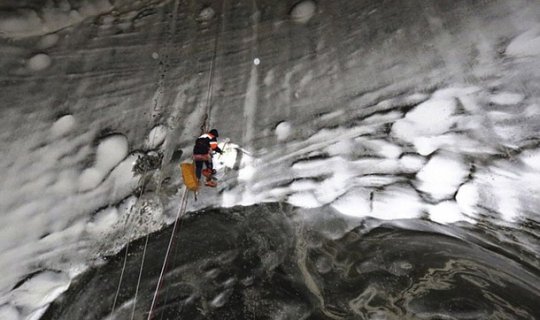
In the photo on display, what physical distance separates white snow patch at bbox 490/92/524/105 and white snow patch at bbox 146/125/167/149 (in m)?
2.37

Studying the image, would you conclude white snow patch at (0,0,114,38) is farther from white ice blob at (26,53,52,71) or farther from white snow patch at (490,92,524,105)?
white snow patch at (490,92,524,105)

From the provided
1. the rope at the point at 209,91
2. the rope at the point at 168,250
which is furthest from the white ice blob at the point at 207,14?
the rope at the point at 168,250

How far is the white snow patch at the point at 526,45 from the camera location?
223cm

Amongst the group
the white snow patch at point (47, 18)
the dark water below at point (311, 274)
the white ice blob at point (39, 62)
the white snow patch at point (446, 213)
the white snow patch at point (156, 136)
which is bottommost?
the dark water below at point (311, 274)

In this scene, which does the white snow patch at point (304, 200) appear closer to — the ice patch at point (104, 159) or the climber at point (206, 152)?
the climber at point (206, 152)

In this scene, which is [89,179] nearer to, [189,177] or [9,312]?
[189,177]

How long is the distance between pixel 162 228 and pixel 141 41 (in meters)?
1.78

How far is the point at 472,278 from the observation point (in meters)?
2.04

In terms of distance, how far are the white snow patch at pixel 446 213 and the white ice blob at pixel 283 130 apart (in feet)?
3.75

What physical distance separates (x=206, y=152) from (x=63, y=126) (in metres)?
1.17

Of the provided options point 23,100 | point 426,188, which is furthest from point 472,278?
point 23,100

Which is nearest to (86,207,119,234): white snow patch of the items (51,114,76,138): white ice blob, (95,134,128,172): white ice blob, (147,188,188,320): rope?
(95,134,128,172): white ice blob

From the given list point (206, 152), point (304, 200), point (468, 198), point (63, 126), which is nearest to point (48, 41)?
point (63, 126)

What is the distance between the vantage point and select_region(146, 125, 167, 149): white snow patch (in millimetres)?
2938
